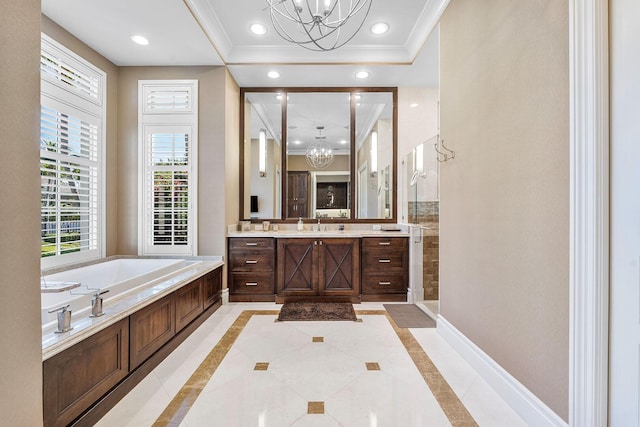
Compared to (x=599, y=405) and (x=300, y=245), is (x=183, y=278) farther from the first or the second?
(x=599, y=405)

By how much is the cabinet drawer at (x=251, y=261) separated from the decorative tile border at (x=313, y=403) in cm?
95

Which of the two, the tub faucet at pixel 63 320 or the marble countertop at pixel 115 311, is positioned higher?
the tub faucet at pixel 63 320

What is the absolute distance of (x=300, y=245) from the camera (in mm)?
3701

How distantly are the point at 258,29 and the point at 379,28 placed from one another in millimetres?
1296

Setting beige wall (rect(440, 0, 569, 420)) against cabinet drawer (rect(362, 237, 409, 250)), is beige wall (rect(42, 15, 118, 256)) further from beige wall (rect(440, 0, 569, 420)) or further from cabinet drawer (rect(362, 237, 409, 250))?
beige wall (rect(440, 0, 569, 420))

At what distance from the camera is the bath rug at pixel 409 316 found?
9.94ft

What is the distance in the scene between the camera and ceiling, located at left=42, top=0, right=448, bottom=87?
105 inches

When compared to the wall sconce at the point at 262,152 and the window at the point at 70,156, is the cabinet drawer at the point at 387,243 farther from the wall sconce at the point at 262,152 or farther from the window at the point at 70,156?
the window at the point at 70,156

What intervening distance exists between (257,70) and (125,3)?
145 centimetres

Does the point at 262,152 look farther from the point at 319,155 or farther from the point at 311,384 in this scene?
the point at 311,384

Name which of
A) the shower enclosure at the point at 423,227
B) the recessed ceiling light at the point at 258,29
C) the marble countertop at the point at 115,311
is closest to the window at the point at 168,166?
the marble countertop at the point at 115,311

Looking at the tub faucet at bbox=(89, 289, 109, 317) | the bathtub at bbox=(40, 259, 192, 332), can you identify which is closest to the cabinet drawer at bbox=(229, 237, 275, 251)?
the bathtub at bbox=(40, 259, 192, 332)

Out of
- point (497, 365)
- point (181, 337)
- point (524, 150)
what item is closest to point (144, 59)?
point (181, 337)

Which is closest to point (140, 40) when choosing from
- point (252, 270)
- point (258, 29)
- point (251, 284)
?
point (258, 29)
